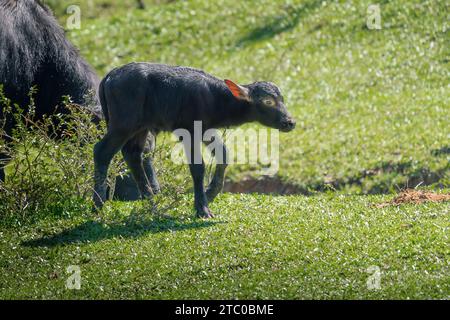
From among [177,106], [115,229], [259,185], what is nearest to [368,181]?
[259,185]

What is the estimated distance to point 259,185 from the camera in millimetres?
16625

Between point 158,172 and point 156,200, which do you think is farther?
point 158,172

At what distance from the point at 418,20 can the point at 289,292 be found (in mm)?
15114

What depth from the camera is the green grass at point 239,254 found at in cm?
806

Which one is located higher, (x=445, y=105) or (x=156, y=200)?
(x=156, y=200)

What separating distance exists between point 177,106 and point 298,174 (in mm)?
6701

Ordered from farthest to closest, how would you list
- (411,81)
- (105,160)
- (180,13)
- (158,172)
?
(180,13) < (411,81) < (158,172) < (105,160)

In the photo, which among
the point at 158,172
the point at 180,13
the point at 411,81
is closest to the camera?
the point at 158,172

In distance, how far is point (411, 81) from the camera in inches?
774

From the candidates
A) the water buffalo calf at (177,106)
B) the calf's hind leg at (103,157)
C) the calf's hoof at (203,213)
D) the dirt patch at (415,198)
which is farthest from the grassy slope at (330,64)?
the calf's hind leg at (103,157)

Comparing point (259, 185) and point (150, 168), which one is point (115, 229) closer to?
point (150, 168)

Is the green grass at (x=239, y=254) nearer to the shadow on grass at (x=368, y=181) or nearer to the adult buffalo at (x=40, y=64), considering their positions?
the adult buffalo at (x=40, y=64)

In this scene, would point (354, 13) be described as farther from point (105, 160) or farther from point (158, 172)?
point (105, 160)

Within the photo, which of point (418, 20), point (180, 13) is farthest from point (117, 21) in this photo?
point (418, 20)
